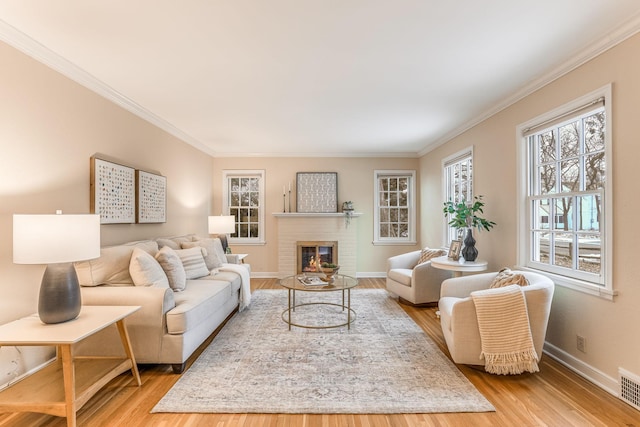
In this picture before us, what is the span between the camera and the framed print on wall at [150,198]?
3750mm

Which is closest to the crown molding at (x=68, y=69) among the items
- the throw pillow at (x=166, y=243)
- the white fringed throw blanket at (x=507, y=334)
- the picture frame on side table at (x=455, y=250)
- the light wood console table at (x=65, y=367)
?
the throw pillow at (x=166, y=243)

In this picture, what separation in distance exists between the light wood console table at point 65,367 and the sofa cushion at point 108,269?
361 mm

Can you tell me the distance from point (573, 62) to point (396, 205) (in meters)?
4.13

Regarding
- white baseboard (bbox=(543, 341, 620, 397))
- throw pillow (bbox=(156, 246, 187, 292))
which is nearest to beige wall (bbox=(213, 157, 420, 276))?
throw pillow (bbox=(156, 246, 187, 292))

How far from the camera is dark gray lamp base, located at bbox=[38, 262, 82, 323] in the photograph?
6.61 ft

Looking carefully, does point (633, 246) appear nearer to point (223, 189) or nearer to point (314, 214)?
point (314, 214)

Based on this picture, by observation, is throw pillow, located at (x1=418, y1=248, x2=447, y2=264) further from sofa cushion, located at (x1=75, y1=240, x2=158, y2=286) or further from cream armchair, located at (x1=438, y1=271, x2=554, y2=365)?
sofa cushion, located at (x1=75, y1=240, x2=158, y2=286)

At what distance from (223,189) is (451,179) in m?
4.23

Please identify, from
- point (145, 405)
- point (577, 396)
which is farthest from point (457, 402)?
point (145, 405)

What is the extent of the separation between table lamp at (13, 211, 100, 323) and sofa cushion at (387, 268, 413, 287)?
355 cm

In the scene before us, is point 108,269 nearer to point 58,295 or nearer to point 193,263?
point 58,295

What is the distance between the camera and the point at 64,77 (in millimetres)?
2715

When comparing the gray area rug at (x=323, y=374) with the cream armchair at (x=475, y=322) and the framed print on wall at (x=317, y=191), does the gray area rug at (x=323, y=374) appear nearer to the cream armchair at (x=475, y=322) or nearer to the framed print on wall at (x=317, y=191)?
the cream armchair at (x=475, y=322)

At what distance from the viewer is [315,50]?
8.13 feet
